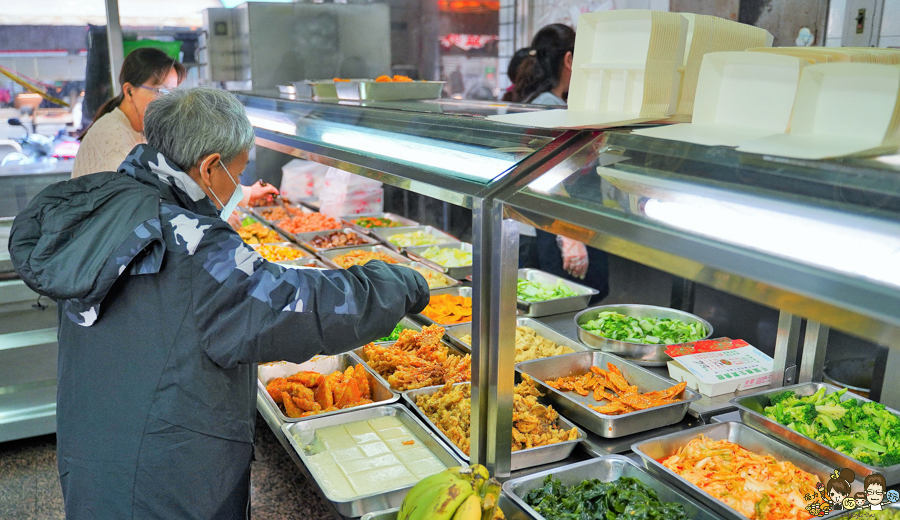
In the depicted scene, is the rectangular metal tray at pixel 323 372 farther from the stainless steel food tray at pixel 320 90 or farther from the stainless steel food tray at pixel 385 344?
the stainless steel food tray at pixel 320 90

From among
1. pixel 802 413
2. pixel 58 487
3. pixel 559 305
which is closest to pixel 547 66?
pixel 559 305

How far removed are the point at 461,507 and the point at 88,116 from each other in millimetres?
5426

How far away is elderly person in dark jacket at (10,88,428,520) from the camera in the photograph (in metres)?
1.70

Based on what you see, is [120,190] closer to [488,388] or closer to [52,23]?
[488,388]

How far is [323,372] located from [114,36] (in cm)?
374

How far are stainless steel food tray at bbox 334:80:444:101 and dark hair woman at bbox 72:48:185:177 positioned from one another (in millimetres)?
955

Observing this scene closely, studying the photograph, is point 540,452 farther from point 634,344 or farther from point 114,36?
point 114,36

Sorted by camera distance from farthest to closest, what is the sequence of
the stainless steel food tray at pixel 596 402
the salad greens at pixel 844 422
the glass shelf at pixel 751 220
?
the stainless steel food tray at pixel 596 402 < the salad greens at pixel 844 422 < the glass shelf at pixel 751 220

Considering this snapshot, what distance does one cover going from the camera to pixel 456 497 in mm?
1556

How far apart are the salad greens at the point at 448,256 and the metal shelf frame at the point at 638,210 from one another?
1.89m

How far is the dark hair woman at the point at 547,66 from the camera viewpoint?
457 centimetres

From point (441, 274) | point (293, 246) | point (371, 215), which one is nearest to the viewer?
point (441, 274)

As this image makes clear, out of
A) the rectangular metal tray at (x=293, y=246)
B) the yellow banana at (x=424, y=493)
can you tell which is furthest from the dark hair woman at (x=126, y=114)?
the yellow banana at (x=424, y=493)

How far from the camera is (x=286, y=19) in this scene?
6.20 metres
